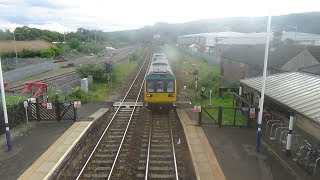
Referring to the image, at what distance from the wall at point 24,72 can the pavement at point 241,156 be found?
25.7m

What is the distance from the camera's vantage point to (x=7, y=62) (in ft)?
165

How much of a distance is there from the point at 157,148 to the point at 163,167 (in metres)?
2.20

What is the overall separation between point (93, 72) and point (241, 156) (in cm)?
2087

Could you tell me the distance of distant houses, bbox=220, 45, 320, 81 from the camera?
81.4 ft

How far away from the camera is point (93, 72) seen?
102 ft

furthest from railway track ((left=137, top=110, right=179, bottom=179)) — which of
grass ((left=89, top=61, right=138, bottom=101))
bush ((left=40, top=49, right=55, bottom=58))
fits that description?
bush ((left=40, top=49, right=55, bottom=58))

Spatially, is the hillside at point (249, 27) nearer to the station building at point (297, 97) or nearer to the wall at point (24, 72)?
the wall at point (24, 72)

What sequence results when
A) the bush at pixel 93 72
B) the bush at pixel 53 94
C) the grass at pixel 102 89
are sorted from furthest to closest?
the bush at pixel 93 72, the grass at pixel 102 89, the bush at pixel 53 94

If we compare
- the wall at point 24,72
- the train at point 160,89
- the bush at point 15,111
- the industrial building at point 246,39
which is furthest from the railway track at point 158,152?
the industrial building at point 246,39

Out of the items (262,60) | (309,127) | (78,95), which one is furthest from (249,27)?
(309,127)

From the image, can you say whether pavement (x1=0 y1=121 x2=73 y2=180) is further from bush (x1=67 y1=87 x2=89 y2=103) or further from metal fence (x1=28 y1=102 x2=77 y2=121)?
bush (x1=67 y1=87 x2=89 y2=103)

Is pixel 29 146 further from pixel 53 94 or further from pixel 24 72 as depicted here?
pixel 24 72

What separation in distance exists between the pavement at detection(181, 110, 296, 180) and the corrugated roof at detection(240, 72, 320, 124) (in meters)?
2.21

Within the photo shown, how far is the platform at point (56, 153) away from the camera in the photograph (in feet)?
37.1
